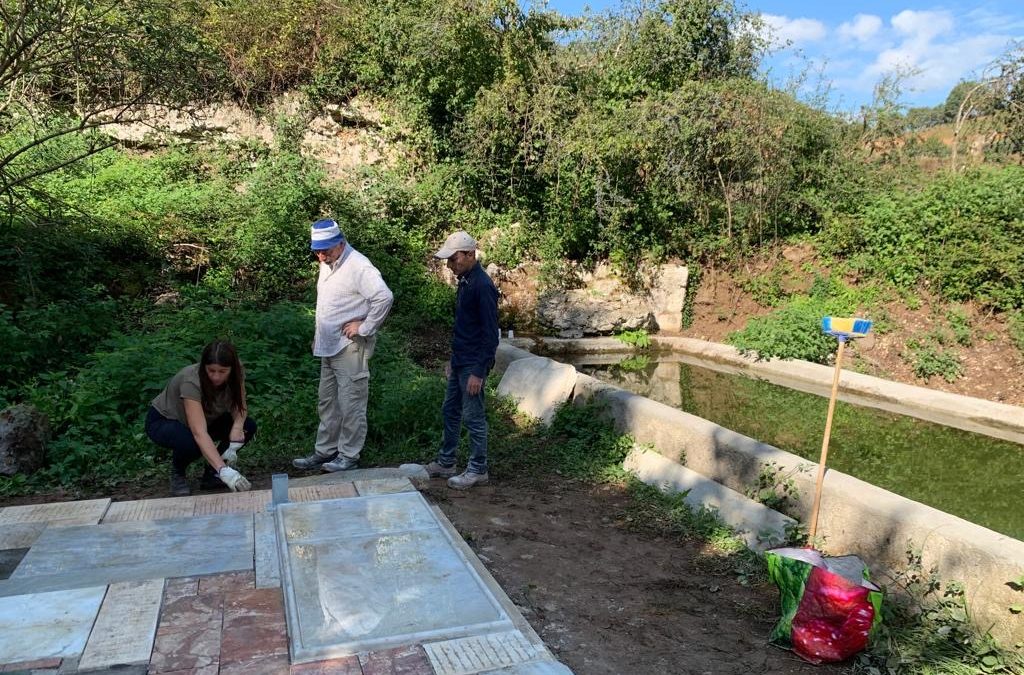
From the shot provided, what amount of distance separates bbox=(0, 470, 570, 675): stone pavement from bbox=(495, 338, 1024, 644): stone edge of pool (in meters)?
1.88

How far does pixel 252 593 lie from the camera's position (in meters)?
2.94

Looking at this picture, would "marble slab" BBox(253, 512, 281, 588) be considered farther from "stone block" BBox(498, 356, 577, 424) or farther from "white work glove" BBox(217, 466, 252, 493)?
"stone block" BBox(498, 356, 577, 424)

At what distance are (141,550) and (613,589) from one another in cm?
228

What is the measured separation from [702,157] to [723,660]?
1056 centimetres

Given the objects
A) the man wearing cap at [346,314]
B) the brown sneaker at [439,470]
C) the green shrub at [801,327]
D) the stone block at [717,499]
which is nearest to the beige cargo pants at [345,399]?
the man wearing cap at [346,314]

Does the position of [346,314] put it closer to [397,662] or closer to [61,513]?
[61,513]

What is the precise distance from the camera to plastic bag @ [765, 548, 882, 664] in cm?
285

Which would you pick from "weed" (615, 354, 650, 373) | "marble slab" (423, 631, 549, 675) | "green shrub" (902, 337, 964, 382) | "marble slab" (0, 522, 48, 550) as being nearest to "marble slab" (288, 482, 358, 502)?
"marble slab" (0, 522, 48, 550)

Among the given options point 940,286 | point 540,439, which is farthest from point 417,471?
point 940,286

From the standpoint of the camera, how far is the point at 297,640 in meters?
2.52

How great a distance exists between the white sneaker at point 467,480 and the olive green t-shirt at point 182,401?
1504mm

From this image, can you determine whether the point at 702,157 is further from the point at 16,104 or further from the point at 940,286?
the point at 16,104

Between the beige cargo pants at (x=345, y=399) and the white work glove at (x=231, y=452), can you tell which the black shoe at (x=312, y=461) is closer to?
the beige cargo pants at (x=345, y=399)

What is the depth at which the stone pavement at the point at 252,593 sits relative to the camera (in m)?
2.46
